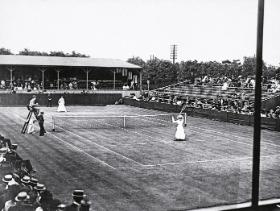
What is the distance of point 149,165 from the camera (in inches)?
653

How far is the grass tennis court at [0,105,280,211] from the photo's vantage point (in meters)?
12.4

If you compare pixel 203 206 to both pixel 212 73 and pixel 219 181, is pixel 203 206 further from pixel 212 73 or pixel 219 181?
pixel 212 73

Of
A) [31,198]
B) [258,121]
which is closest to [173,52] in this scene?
[258,121]

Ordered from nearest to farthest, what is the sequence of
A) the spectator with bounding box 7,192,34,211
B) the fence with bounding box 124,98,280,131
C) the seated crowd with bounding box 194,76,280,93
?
the spectator with bounding box 7,192,34,211, the fence with bounding box 124,98,280,131, the seated crowd with bounding box 194,76,280,93

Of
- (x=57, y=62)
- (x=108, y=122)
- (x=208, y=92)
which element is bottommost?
(x=108, y=122)

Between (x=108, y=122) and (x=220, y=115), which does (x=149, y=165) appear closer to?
(x=108, y=122)

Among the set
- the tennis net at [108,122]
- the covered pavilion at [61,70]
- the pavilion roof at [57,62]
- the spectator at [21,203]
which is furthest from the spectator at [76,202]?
the pavilion roof at [57,62]

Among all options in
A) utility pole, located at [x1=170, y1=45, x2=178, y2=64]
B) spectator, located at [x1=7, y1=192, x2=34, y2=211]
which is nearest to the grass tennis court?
spectator, located at [x1=7, y1=192, x2=34, y2=211]

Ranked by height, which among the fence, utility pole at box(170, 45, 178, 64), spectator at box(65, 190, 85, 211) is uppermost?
utility pole at box(170, 45, 178, 64)

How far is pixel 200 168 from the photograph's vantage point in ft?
53.3

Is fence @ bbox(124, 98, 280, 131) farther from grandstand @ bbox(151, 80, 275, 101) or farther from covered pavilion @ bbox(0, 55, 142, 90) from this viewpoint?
covered pavilion @ bbox(0, 55, 142, 90)

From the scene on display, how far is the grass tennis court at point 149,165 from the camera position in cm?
Result: 1244

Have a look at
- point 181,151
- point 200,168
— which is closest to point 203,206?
point 200,168

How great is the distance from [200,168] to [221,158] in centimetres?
239
